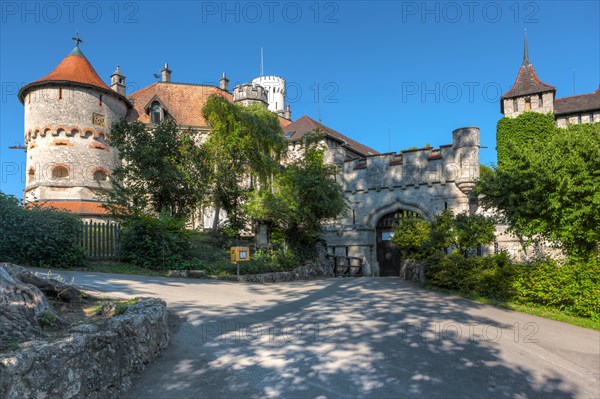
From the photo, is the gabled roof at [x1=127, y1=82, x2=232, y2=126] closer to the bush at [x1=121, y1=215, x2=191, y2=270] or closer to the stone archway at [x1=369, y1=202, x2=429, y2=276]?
the stone archway at [x1=369, y1=202, x2=429, y2=276]

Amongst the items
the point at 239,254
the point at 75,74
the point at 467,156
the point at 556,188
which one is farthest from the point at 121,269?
the point at 75,74

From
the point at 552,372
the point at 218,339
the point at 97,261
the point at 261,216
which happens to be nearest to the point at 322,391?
the point at 218,339

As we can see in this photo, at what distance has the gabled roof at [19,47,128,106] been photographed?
30359 mm

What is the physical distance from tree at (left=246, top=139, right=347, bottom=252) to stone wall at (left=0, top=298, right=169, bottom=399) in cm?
1242

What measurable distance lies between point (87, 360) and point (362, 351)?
11.9 feet

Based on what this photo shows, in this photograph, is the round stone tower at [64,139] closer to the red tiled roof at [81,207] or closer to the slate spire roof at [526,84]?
the red tiled roof at [81,207]

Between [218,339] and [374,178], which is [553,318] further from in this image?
[374,178]

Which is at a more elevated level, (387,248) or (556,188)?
(556,188)

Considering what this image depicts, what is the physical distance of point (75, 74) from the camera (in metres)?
31.5

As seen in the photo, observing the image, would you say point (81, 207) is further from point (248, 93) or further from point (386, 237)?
point (386, 237)

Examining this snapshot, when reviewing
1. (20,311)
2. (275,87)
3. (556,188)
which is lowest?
(20,311)

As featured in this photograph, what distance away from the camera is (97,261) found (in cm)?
1469

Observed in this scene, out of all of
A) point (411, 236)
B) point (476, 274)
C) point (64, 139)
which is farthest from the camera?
point (64, 139)

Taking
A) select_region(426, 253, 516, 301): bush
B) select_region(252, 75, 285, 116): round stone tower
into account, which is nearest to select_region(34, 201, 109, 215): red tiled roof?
select_region(426, 253, 516, 301): bush
